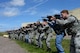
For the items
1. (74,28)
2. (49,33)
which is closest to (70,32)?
(74,28)

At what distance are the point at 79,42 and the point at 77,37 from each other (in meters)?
0.21

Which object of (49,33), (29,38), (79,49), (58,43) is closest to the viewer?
(79,49)

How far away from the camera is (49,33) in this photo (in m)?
19.2

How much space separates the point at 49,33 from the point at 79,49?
30.9 ft

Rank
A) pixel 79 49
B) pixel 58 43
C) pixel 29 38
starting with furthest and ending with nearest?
pixel 29 38
pixel 58 43
pixel 79 49

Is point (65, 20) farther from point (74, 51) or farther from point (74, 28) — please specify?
point (74, 51)

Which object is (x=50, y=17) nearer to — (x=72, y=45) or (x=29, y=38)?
(x=72, y=45)

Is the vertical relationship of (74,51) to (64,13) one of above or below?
below

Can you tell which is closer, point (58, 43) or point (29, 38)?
point (58, 43)

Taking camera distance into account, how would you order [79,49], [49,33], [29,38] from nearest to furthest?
[79,49] → [49,33] → [29,38]

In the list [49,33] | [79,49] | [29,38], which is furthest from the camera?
[29,38]

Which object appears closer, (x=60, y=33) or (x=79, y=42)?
(x=79, y=42)

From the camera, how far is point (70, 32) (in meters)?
10.2

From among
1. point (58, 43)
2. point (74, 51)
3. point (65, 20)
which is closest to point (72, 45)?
point (74, 51)
